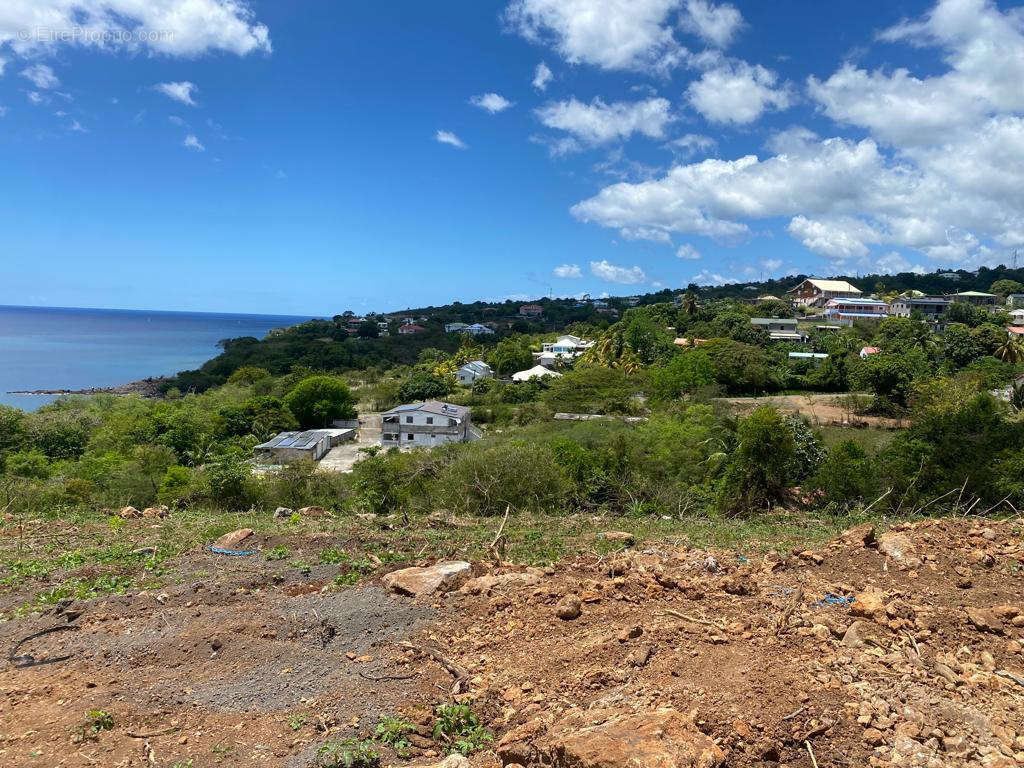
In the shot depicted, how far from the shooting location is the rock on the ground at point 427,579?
18.1 ft

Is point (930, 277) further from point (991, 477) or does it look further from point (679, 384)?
point (991, 477)

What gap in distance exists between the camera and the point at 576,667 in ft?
13.2

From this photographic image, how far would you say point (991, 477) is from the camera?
12266 mm

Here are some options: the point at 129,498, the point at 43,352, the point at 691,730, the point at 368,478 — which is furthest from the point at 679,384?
the point at 43,352

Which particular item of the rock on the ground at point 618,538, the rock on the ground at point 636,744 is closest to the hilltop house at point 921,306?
the rock on the ground at point 618,538

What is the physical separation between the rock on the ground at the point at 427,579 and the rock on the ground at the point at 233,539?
101 inches

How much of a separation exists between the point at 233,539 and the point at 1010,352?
49565 millimetres

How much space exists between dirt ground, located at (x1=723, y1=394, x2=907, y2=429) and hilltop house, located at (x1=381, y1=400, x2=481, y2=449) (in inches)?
565

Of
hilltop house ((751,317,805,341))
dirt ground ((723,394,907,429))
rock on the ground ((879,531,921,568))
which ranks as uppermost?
hilltop house ((751,317,805,341))

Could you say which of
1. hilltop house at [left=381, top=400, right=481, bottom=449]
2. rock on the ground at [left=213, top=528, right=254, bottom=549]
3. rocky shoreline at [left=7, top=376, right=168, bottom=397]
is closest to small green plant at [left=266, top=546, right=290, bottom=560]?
rock on the ground at [left=213, top=528, right=254, bottom=549]

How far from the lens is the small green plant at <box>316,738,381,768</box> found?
329cm

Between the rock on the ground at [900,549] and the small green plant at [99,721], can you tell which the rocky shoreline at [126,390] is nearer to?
the small green plant at [99,721]

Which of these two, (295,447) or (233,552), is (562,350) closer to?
(295,447)

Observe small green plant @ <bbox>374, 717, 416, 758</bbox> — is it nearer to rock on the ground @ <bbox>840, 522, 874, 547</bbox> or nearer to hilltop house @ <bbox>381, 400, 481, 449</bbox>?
rock on the ground @ <bbox>840, 522, 874, 547</bbox>
